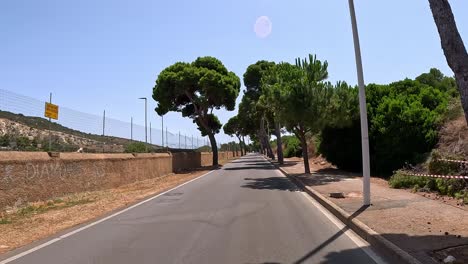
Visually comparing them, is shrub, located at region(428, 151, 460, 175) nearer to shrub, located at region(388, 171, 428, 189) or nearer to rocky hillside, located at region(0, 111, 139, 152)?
shrub, located at region(388, 171, 428, 189)

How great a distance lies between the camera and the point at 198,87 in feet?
167

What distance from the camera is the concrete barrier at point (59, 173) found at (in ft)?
49.3

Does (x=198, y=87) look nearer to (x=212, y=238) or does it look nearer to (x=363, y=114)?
(x=363, y=114)

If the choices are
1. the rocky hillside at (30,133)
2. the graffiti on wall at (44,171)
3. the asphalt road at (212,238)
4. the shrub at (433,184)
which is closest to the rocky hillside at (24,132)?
the rocky hillside at (30,133)

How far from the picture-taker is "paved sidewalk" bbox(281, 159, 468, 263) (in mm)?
7589

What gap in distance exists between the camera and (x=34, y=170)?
654 inches

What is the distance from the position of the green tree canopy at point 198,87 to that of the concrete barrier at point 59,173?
19.1 metres

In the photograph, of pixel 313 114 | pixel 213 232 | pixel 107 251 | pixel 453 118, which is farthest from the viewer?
pixel 313 114

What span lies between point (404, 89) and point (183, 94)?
27.0 m

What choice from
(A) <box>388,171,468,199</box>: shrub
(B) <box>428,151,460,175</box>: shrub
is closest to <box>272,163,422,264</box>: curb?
(A) <box>388,171,468,199</box>: shrub

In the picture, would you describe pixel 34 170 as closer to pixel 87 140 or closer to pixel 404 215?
pixel 404 215

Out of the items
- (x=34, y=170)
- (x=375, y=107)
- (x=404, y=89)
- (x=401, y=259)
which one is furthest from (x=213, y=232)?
(x=404, y=89)

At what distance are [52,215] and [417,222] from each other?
961 centimetres

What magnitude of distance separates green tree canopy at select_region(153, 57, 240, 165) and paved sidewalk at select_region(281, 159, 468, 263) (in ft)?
115
